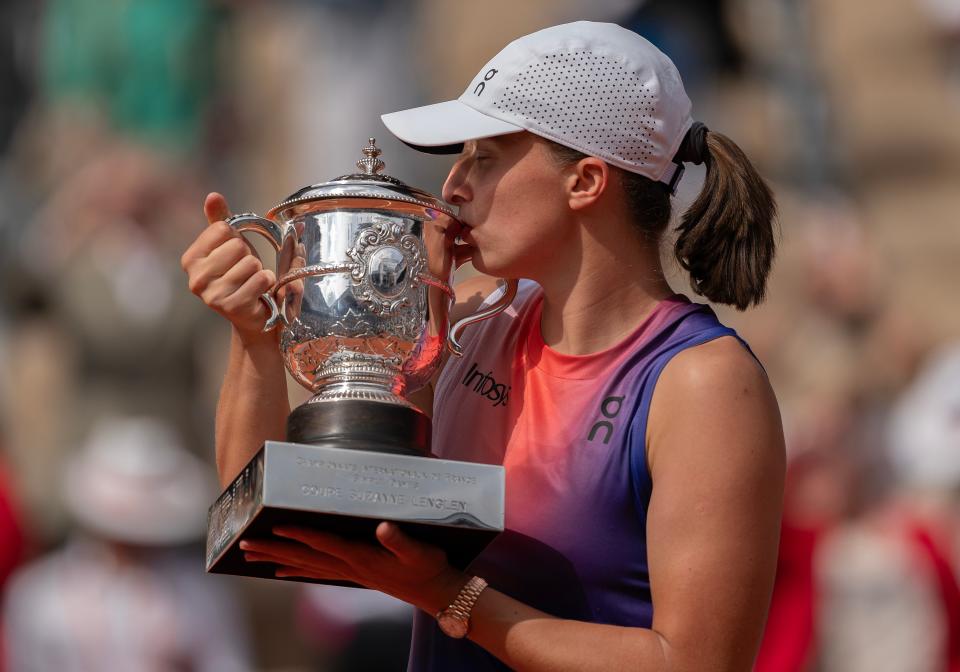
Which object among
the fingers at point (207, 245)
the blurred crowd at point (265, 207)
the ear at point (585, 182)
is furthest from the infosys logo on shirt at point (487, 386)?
the blurred crowd at point (265, 207)

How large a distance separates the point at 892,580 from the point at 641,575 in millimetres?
4442

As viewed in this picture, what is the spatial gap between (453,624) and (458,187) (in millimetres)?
705

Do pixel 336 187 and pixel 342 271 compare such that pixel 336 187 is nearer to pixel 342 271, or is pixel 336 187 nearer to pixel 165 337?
pixel 342 271

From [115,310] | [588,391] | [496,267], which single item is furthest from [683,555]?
[115,310]

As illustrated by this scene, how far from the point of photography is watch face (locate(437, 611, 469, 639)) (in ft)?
10.0

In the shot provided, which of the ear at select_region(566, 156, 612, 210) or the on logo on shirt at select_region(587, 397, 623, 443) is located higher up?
the ear at select_region(566, 156, 612, 210)

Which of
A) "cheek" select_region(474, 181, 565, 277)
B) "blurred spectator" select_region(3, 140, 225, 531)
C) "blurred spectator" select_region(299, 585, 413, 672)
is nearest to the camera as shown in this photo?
"cheek" select_region(474, 181, 565, 277)

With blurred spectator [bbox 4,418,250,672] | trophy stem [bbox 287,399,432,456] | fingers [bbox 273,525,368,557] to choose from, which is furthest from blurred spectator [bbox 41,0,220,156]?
fingers [bbox 273,525,368,557]

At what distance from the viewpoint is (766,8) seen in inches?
415

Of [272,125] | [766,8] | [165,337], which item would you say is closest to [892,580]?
[165,337]

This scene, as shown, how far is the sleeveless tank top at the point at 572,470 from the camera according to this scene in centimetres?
310

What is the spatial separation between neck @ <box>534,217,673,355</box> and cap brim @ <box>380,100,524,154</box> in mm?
228

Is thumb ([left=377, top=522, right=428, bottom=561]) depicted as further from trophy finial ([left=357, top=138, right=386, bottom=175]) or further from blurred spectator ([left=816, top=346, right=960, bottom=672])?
blurred spectator ([left=816, top=346, right=960, bottom=672])

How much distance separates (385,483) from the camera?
295cm
